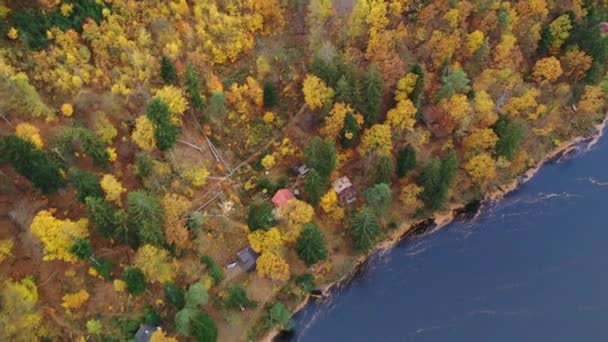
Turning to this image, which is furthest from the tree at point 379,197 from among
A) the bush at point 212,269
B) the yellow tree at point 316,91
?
the bush at point 212,269

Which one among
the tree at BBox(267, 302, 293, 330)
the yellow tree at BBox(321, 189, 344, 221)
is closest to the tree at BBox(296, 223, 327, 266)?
the yellow tree at BBox(321, 189, 344, 221)

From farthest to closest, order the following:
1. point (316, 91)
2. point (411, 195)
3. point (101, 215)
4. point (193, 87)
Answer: point (316, 91)
point (411, 195)
point (193, 87)
point (101, 215)

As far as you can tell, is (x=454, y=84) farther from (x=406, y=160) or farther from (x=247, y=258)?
(x=247, y=258)

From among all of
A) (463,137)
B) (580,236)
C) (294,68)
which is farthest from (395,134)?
(580,236)

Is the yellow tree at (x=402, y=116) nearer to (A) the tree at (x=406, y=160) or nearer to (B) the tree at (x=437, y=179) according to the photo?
(A) the tree at (x=406, y=160)

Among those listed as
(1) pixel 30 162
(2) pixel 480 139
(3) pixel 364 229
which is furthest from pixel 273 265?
(2) pixel 480 139

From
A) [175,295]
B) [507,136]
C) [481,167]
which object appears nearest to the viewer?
[175,295]
